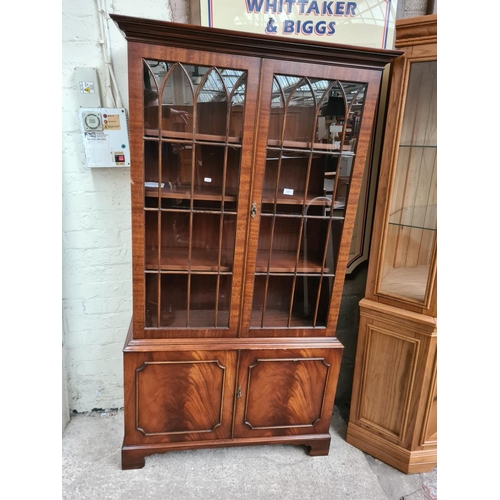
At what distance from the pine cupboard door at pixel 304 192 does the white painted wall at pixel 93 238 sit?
671mm

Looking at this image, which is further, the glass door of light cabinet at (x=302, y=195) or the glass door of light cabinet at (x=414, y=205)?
the glass door of light cabinet at (x=414, y=205)

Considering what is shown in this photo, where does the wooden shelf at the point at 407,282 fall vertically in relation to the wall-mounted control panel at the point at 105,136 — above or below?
below

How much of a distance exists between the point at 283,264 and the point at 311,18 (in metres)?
1.13

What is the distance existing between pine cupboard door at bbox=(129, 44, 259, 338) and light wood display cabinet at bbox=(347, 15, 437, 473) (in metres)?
0.65

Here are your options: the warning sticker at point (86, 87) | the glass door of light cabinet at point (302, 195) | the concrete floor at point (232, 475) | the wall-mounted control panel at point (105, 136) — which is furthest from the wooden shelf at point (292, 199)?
the concrete floor at point (232, 475)

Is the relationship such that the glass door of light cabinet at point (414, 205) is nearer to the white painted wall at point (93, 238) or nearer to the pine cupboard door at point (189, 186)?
the pine cupboard door at point (189, 186)

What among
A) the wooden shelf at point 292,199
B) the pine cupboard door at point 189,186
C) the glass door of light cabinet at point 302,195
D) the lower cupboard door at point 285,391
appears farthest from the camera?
the lower cupboard door at point 285,391

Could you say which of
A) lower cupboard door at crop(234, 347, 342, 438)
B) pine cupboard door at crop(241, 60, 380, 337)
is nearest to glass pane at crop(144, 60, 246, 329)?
pine cupboard door at crop(241, 60, 380, 337)

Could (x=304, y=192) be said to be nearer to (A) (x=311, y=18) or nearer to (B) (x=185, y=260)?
(B) (x=185, y=260)

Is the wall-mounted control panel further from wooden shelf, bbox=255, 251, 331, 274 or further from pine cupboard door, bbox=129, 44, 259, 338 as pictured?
wooden shelf, bbox=255, 251, 331, 274

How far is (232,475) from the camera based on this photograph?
1.56 m

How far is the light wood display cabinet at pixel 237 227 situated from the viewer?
1245 millimetres

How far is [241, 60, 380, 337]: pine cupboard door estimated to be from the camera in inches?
51.7

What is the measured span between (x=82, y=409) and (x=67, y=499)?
0.50m
